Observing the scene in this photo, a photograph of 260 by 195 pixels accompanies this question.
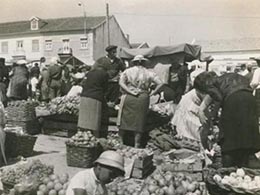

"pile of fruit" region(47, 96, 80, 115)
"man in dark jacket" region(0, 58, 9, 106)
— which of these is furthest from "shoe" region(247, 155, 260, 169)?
"man in dark jacket" region(0, 58, 9, 106)

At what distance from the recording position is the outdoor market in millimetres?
4449

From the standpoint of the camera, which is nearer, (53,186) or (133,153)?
(53,186)

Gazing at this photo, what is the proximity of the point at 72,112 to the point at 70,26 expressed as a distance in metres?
34.6

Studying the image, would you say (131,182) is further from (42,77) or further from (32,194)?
(42,77)

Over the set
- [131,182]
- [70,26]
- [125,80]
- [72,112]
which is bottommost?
[131,182]

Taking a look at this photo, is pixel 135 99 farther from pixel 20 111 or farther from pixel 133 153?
pixel 20 111

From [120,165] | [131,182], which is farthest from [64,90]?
[120,165]

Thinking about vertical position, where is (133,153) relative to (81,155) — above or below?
above

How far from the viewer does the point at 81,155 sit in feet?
21.8

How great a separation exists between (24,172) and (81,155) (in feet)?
5.74

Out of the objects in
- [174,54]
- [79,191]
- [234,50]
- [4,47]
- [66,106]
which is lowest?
[79,191]

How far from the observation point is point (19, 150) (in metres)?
7.12

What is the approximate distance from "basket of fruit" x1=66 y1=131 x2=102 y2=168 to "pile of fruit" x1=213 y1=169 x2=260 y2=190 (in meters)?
2.55

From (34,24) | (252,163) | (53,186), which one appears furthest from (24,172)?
(34,24)
